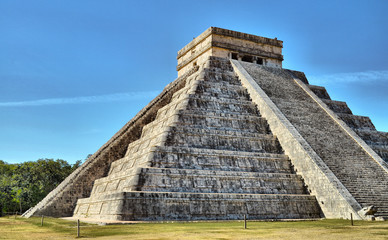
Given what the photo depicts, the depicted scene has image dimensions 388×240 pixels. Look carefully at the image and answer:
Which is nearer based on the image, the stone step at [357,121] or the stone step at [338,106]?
the stone step at [357,121]

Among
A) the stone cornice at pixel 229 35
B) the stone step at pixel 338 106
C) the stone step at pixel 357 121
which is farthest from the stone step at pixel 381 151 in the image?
the stone cornice at pixel 229 35

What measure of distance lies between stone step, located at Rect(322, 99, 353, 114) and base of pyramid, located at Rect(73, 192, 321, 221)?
1033 cm

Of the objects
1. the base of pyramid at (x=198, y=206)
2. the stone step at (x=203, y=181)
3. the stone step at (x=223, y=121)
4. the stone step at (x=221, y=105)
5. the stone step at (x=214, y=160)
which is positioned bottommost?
the base of pyramid at (x=198, y=206)

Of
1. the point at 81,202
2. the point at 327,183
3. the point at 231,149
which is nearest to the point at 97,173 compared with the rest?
the point at 81,202

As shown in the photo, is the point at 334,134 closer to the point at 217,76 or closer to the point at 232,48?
the point at 217,76

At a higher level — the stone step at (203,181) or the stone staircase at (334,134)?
the stone staircase at (334,134)

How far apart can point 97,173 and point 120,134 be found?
2675 millimetres

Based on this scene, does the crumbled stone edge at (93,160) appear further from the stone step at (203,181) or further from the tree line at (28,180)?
the tree line at (28,180)

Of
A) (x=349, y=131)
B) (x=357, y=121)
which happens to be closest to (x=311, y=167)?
(x=349, y=131)

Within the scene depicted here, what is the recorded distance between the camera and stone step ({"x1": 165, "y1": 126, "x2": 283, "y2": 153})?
642 inches

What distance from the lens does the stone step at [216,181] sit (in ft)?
45.9

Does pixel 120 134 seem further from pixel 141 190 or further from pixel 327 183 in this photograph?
pixel 327 183

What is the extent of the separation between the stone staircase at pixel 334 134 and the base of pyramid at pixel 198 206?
2034 millimetres

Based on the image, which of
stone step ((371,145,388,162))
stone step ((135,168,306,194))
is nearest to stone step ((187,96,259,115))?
stone step ((135,168,306,194))
